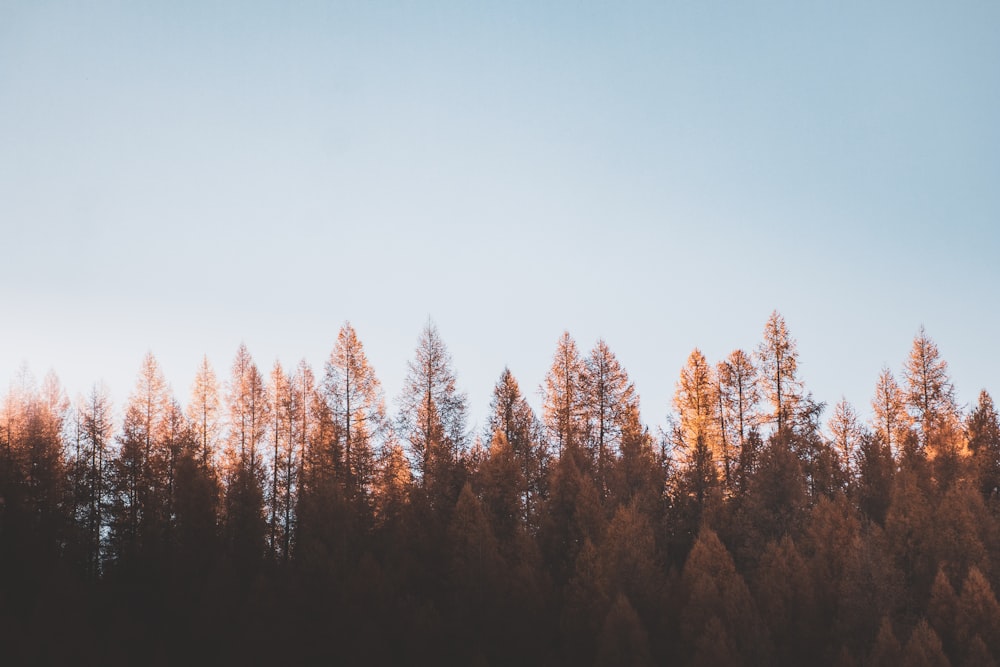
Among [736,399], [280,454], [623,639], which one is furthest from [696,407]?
[280,454]

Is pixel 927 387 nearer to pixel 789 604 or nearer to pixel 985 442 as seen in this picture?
pixel 985 442

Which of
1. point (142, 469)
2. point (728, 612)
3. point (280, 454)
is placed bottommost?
point (728, 612)

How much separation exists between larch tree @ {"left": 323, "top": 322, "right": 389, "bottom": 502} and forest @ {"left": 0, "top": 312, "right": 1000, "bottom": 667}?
0.14 metres

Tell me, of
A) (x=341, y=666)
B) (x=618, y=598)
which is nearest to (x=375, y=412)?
(x=341, y=666)

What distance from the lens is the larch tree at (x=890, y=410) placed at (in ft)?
237

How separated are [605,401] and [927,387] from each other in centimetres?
2529

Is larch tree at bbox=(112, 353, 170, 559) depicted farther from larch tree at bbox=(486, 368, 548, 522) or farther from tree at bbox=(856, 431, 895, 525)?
tree at bbox=(856, 431, 895, 525)

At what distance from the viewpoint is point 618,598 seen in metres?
49.3

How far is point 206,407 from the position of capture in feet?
238

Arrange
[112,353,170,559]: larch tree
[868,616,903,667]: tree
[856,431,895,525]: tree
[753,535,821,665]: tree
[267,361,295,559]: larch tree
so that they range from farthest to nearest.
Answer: [267,361,295,559]: larch tree, [856,431,895,525]: tree, [112,353,170,559]: larch tree, [753,535,821,665]: tree, [868,616,903,667]: tree

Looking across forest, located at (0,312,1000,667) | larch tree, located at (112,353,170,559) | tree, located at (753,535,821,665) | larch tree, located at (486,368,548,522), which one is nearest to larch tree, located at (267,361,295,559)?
forest, located at (0,312,1000,667)

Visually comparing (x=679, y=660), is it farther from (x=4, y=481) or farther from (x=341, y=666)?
(x=4, y=481)

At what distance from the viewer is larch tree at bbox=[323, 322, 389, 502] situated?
195 feet

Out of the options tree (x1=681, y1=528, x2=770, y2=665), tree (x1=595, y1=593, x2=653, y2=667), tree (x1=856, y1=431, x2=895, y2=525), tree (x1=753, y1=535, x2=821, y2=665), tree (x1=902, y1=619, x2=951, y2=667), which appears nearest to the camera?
tree (x1=902, y1=619, x2=951, y2=667)
